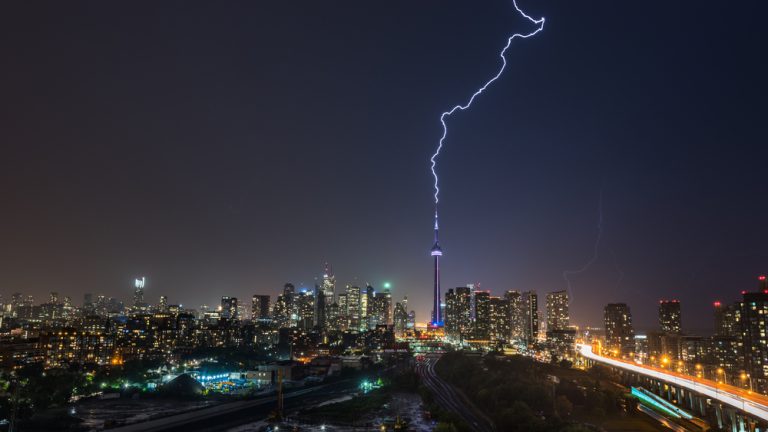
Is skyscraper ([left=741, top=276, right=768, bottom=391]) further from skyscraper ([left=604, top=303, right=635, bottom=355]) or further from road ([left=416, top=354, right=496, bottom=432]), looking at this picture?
skyscraper ([left=604, top=303, right=635, bottom=355])

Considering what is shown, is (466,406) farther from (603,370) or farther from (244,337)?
(244,337)

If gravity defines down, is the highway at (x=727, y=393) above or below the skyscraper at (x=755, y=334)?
below

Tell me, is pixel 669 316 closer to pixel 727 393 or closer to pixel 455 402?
pixel 455 402

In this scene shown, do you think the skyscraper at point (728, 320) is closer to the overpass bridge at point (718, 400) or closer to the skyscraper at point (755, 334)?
the skyscraper at point (755, 334)

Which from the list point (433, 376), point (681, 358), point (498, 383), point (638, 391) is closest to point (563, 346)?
point (681, 358)

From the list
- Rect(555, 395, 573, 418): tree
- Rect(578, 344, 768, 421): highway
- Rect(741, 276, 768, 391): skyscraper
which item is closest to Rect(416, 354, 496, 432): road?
Rect(555, 395, 573, 418): tree

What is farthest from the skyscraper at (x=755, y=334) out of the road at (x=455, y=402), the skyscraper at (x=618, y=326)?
the skyscraper at (x=618, y=326)
